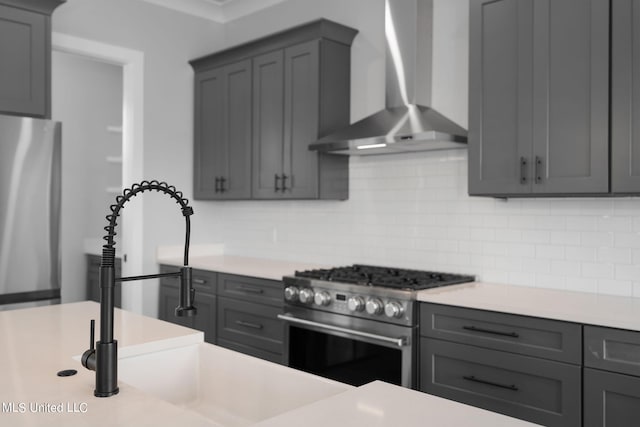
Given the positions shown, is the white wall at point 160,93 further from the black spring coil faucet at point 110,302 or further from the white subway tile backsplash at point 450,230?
the black spring coil faucet at point 110,302

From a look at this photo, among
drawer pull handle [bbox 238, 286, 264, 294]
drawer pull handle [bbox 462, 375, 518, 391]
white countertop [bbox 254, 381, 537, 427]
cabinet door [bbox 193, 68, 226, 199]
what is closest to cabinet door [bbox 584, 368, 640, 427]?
drawer pull handle [bbox 462, 375, 518, 391]

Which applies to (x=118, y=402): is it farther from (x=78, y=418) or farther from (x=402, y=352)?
(x=402, y=352)

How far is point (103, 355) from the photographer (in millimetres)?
1432

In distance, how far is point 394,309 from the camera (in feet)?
9.93

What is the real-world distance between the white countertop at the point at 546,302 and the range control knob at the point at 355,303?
1.21 feet

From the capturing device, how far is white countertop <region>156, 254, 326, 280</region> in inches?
157

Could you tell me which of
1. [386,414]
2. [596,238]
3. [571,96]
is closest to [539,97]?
[571,96]

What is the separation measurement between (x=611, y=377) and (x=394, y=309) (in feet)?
3.47

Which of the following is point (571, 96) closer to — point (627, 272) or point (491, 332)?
point (627, 272)

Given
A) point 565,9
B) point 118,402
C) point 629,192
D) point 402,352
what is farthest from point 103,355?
point 565,9

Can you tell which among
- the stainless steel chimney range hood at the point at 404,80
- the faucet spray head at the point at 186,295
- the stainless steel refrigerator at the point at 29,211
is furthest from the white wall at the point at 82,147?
the faucet spray head at the point at 186,295

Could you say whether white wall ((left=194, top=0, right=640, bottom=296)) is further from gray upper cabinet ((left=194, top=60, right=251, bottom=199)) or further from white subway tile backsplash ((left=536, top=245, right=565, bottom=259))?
gray upper cabinet ((left=194, top=60, right=251, bottom=199))

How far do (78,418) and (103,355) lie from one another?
0.17 meters

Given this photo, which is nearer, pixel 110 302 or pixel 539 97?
pixel 110 302
